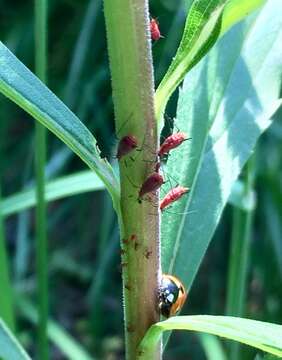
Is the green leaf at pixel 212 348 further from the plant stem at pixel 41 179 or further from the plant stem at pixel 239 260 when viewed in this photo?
the plant stem at pixel 41 179

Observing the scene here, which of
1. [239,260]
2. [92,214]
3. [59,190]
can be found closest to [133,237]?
[239,260]

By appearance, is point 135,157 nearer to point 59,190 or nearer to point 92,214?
point 59,190

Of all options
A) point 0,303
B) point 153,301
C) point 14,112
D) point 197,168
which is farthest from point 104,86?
point 153,301

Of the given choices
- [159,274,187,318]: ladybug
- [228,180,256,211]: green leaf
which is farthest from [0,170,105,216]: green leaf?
[159,274,187,318]: ladybug

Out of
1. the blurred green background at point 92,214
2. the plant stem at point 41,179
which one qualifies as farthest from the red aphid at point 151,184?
the blurred green background at point 92,214

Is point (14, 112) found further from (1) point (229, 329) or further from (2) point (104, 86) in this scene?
(1) point (229, 329)

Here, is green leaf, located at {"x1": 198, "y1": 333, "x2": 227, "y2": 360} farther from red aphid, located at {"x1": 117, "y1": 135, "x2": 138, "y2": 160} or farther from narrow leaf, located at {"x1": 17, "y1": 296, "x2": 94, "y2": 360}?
red aphid, located at {"x1": 117, "y1": 135, "x2": 138, "y2": 160}

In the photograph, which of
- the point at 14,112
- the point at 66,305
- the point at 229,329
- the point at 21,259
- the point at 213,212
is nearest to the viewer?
the point at 229,329
